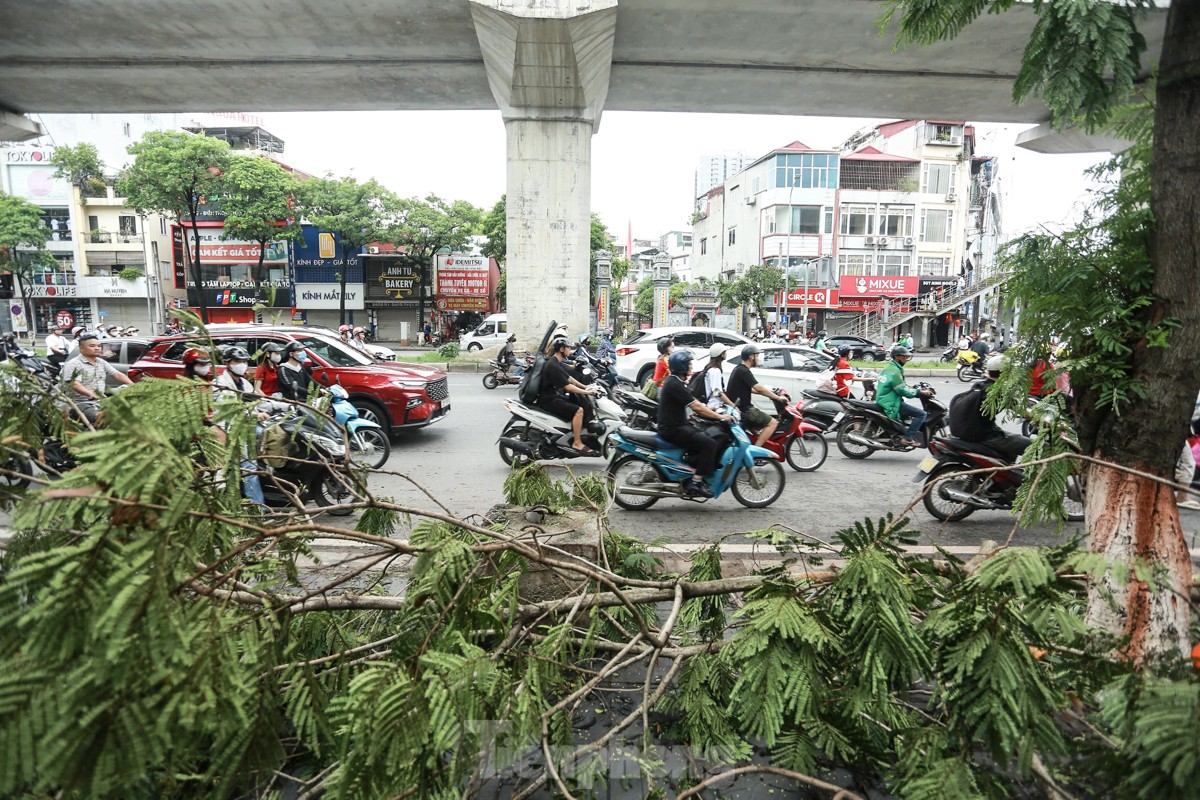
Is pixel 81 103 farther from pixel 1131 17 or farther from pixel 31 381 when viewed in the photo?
pixel 1131 17

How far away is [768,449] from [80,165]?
3881 centimetres

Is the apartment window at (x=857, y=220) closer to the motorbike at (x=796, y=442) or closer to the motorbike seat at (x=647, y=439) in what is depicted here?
the motorbike at (x=796, y=442)

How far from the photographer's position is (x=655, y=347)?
15820mm

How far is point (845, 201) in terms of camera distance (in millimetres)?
39531

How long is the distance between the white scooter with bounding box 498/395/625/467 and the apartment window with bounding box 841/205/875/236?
3630cm

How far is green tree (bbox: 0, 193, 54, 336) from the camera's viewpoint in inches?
1259

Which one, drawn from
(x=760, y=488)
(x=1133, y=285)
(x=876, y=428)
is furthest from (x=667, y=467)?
(x=876, y=428)

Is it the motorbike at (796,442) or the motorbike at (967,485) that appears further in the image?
the motorbike at (796,442)

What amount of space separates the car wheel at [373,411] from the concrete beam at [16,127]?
17538 millimetres

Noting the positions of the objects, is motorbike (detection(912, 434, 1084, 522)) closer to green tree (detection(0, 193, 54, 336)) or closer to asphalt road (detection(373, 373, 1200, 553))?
asphalt road (detection(373, 373, 1200, 553))

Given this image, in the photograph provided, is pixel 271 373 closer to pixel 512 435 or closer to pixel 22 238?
pixel 512 435

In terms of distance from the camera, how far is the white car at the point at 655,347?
50.3ft

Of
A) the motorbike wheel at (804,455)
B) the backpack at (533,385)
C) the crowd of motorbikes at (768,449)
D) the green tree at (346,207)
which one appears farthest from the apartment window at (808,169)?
the backpack at (533,385)

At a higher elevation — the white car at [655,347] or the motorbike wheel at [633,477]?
the white car at [655,347]
